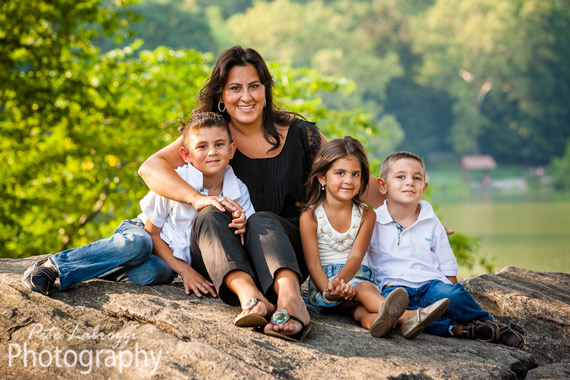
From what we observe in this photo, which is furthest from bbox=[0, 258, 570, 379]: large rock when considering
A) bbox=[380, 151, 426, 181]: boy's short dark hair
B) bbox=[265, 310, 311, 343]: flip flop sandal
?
bbox=[380, 151, 426, 181]: boy's short dark hair

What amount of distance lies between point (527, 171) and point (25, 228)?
34121mm

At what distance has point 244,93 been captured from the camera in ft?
10.1

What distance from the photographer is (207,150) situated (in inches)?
114

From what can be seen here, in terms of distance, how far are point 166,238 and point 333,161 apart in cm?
84

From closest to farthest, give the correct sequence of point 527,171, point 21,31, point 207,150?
point 207,150 < point 21,31 < point 527,171

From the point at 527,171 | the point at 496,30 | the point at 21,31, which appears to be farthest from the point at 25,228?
the point at 496,30

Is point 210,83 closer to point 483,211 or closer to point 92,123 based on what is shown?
point 92,123

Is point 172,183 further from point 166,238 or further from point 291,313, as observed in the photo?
point 291,313

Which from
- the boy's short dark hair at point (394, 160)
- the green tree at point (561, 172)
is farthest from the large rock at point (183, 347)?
the green tree at point (561, 172)

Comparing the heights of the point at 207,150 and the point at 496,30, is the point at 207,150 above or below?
below

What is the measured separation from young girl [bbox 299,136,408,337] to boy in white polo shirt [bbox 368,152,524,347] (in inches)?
4.4

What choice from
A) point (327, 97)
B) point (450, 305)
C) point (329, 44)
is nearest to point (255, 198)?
point (450, 305)

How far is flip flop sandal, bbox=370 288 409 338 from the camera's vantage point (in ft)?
7.75

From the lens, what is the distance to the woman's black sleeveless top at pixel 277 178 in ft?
10.3
